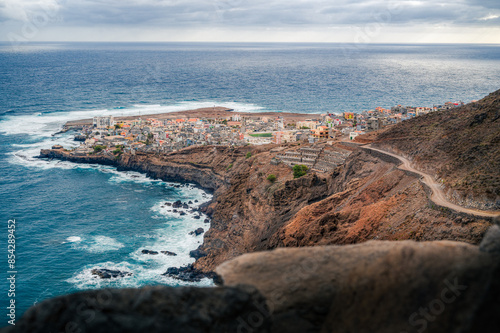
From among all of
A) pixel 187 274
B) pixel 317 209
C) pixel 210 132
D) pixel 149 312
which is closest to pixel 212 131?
pixel 210 132

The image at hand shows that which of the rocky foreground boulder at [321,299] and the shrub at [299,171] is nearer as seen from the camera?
the rocky foreground boulder at [321,299]

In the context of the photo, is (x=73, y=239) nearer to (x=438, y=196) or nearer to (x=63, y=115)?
(x=438, y=196)

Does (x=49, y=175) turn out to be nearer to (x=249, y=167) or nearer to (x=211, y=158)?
(x=211, y=158)

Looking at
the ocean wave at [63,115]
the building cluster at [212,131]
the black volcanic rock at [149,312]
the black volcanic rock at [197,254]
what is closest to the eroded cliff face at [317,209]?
the black volcanic rock at [197,254]

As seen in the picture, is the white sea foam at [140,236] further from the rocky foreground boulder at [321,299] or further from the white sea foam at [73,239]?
the rocky foreground boulder at [321,299]

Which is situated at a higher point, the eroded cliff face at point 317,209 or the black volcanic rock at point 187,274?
the eroded cliff face at point 317,209

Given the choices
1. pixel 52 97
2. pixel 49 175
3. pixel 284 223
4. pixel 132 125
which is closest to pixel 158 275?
pixel 284 223
